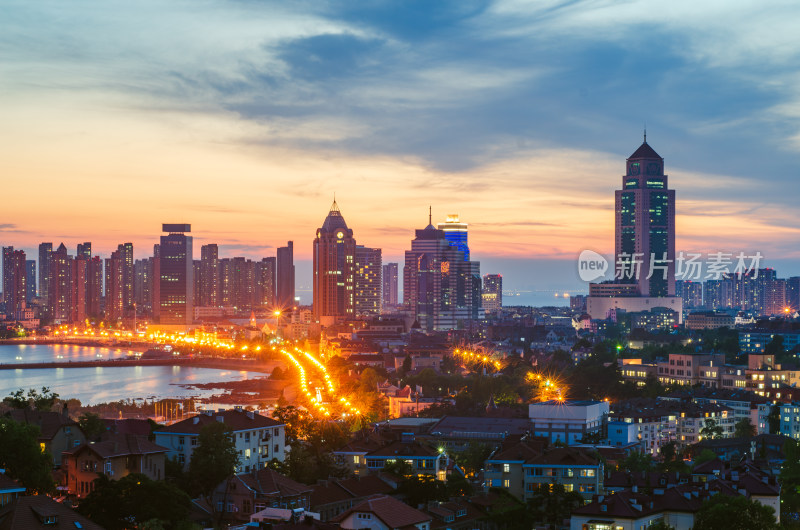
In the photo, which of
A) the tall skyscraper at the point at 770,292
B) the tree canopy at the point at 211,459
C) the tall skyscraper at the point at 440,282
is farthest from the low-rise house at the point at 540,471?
the tall skyscraper at the point at 770,292

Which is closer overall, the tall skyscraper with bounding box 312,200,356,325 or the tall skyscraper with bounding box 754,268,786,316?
the tall skyscraper with bounding box 312,200,356,325

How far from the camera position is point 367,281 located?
92750 millimetres

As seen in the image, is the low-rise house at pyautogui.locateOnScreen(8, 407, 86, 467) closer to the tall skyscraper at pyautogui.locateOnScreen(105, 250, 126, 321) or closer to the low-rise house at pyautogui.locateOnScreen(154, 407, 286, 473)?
the low-rise house at pyautogui.locateOnScreen(154, 407, 286, 473)

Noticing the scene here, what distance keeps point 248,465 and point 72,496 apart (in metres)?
3.62

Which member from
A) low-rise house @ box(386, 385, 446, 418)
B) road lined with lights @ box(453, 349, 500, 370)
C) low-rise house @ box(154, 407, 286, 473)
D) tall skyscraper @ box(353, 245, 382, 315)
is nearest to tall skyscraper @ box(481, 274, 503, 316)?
tall skyscraper @ box(353, 245, 382, 315)

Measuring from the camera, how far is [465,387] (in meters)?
30.7

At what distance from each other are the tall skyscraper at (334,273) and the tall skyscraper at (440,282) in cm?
570

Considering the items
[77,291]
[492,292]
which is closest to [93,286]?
[77,291]

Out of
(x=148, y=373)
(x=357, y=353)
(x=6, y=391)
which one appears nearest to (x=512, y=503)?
(x=6, y=391)

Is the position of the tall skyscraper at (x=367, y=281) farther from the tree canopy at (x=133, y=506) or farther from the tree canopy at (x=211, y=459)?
A: the tree canopy at (x=133, y=506)

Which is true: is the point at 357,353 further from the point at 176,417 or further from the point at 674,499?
the point at 674,499

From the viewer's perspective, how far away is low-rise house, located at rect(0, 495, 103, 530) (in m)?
9.36

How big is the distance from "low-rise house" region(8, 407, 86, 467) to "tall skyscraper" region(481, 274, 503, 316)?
97055 millimetres

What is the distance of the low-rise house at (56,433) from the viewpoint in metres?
14.1
